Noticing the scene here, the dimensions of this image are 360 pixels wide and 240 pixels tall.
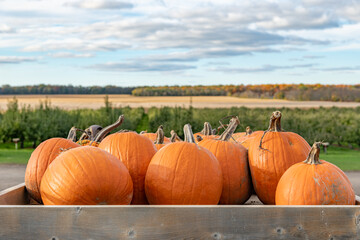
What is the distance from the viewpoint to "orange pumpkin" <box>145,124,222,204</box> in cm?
248

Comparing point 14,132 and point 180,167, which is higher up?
point 180,167

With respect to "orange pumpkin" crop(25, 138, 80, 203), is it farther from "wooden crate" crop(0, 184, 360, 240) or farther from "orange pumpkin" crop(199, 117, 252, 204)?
"orange pumpkin" crop(199, 117, 252, 204)

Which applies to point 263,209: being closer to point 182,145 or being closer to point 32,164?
point 182,145

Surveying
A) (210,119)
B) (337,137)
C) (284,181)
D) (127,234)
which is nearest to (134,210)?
(127,234)

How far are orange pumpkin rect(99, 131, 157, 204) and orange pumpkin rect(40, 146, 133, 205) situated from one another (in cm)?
23

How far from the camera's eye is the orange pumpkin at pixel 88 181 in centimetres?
236

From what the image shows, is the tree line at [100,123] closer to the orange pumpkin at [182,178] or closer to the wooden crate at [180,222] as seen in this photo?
the orange pumpkin at [182,178]

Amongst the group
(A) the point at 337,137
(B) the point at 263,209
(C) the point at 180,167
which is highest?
(C) the point at 180,167

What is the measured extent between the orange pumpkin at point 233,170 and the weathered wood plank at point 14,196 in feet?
4.67

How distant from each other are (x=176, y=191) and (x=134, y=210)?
0.43 m

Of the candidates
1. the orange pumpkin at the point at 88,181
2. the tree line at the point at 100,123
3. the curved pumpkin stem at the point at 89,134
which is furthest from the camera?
the tree line at the point at 100,123

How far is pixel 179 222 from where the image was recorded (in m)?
2.12

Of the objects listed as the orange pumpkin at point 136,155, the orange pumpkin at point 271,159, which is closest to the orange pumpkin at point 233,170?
the orange pumpkin at point 271,159

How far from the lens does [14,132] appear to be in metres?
18.7
